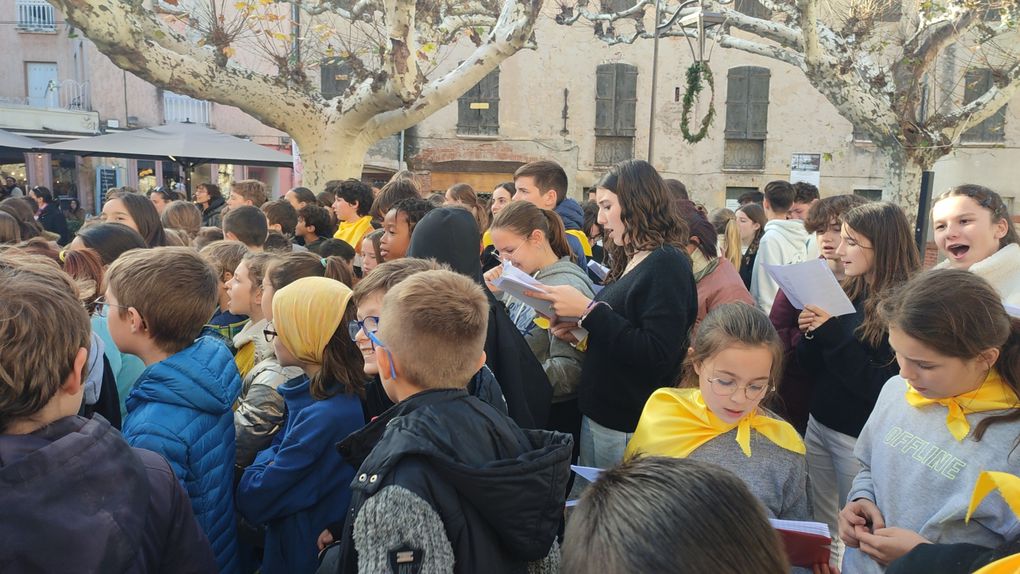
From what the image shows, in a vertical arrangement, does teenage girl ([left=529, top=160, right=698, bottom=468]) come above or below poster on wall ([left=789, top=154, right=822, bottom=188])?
below

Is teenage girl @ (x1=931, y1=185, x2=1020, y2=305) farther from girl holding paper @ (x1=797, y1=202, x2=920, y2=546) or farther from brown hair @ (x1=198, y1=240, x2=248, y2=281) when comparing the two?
brown hair @ (x1=198, y1=240, x2=248, y2=281)

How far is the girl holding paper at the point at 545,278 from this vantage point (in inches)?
132

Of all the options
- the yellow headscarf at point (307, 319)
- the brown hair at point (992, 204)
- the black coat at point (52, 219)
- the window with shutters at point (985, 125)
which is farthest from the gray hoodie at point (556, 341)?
the window with shutters at point (985, 125)

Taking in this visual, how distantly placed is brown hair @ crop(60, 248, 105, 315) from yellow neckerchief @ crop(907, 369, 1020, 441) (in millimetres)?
3095

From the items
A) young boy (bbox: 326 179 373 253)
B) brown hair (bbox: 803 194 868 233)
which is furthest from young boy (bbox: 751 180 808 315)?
young boy (bbox: 326 179 373 253)

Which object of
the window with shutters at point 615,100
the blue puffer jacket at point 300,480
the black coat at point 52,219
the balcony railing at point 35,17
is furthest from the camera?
the balcony railing at point 35,17

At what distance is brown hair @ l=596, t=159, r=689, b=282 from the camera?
3.17m

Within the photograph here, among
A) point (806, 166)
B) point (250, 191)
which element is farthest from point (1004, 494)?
point (806, 166)

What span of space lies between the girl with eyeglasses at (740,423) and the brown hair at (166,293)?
1605 mm

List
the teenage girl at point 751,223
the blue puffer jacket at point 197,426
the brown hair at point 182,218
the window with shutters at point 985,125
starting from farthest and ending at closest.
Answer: the window with shutters at point 985,125 < the teenage girl at point 751,223 < the brown hair at point 182,218 < the blue puffer jacket at point 197,426

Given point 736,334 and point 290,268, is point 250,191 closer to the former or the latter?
point 290,268

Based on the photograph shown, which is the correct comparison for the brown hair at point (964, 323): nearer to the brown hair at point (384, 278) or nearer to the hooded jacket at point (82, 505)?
the brown hair at point (384, 278)

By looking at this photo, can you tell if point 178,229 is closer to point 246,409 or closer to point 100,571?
point 246,409

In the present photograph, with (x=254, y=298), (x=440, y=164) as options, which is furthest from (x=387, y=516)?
(x=440, y=164)
